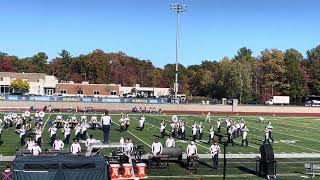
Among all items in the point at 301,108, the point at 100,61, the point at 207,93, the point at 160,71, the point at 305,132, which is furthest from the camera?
the point at 160,71

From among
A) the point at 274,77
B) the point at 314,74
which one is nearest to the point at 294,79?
the point at 274,77

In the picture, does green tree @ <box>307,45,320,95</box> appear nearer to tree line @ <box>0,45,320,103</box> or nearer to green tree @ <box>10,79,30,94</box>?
tree line @ <box>0,45,320,103</box>

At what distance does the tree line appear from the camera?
302 feet

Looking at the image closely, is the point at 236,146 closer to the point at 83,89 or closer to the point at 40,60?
the point at 83,89

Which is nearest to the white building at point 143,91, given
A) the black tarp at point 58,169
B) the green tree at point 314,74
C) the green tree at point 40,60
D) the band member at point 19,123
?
the green tree at point 314,74

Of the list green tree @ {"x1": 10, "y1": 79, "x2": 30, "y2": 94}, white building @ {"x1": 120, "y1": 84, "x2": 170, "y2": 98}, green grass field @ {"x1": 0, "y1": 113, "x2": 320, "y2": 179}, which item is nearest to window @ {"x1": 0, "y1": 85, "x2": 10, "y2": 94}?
green tree @ {"x1": 10, "y1": 79, "x2": 30, "y2": 94}

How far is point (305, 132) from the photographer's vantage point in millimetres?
41750

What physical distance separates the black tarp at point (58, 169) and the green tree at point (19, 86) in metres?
90.4

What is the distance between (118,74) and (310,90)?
A: 5155 centimetres

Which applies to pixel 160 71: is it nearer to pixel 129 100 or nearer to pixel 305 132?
pixel 129 100

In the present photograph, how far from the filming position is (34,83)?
4090 inches

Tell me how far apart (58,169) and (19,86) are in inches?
3604

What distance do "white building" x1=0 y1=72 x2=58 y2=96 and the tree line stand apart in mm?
18084

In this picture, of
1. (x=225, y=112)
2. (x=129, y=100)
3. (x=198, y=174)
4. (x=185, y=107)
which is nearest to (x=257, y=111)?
(x=225, y=112)
